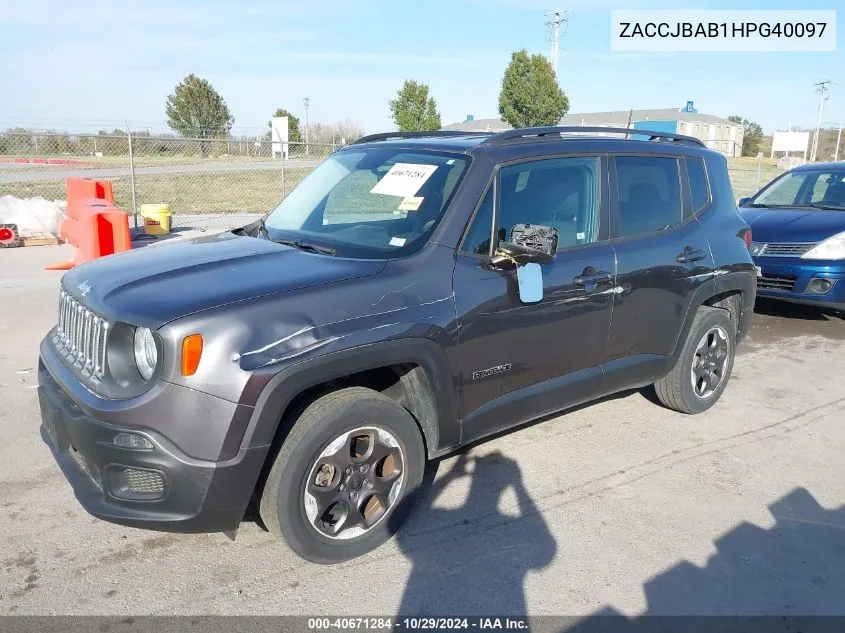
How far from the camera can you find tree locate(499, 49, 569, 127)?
1384 inches

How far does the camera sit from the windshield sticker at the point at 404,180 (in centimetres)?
365

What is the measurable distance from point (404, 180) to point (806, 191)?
6.74 m

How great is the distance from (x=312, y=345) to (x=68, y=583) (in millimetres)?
1503

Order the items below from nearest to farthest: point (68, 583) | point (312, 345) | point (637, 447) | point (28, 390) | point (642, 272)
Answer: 1. point (312, 345)
2. point (68, 583)
3. point (642, 272)
4. point (637, 447)
5. point (28, 390)

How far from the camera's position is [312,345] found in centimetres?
278

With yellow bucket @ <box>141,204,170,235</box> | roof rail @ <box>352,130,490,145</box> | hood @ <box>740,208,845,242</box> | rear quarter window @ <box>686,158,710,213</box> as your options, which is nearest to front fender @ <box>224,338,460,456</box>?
roof rail @ <box>352,130,490,145</box>

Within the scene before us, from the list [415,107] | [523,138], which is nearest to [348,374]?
[523,138]

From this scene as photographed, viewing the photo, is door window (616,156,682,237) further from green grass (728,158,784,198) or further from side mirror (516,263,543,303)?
green grass (728,158,784,198)

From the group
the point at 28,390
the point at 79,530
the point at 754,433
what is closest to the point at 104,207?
the point at 28,390

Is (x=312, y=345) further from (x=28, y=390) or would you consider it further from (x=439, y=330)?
(x=28, y=390)

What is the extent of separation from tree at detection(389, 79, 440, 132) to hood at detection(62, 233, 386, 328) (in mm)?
33009

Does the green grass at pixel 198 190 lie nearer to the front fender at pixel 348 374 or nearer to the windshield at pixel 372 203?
the windshield at pixel 372 203

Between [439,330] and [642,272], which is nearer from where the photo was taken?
[439,330]

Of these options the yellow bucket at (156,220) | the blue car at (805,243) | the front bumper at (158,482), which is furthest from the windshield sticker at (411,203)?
the yellow bucket at (156,220)
